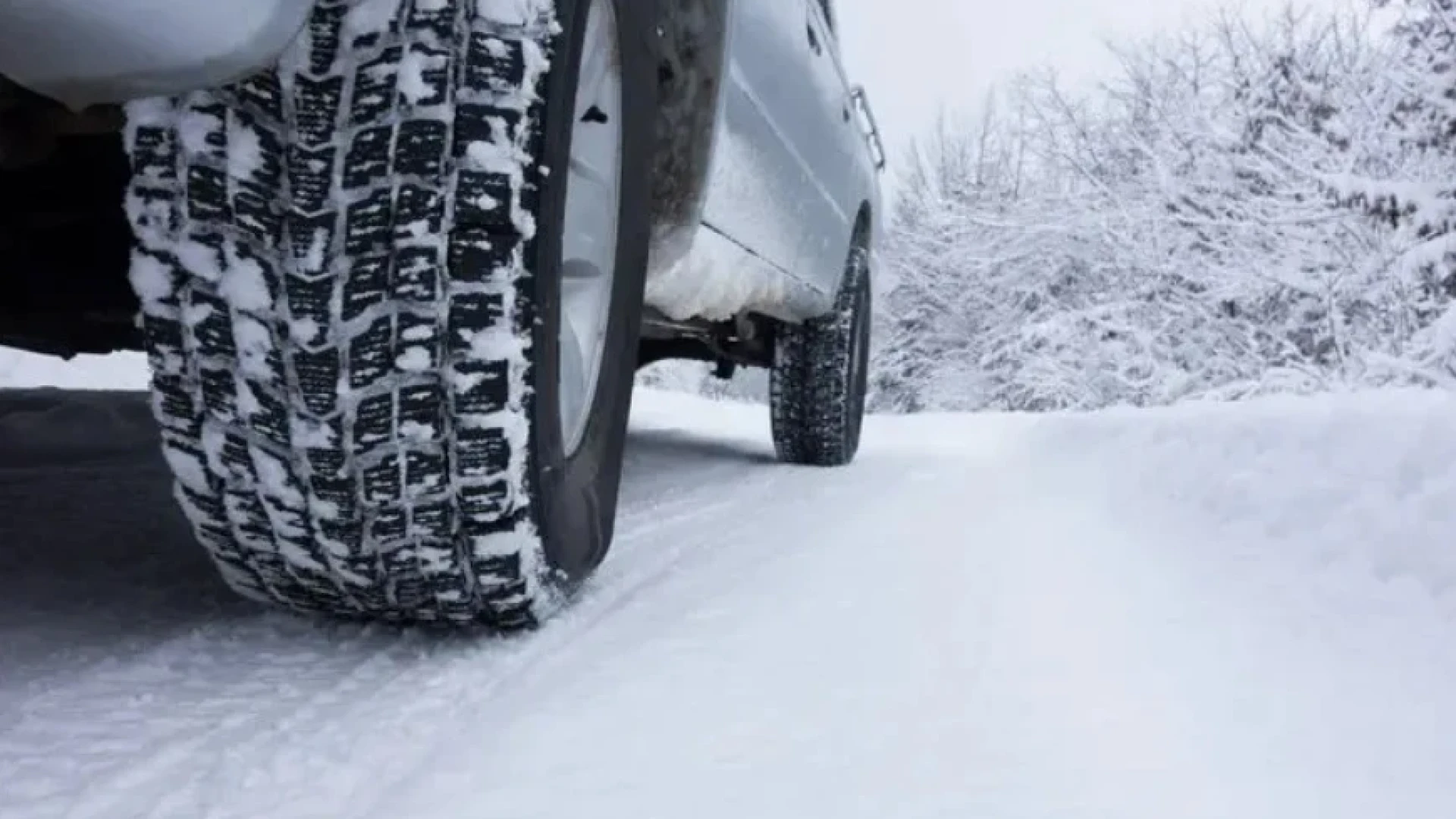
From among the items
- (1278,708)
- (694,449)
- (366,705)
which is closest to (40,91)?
(366,705)

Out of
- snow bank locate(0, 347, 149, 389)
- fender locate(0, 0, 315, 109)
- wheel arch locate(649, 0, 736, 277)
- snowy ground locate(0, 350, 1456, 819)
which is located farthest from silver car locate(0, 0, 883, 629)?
snow bank locate(0, 347, 149, 389)

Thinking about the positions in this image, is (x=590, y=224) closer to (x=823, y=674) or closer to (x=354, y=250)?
(x=354, y=250)

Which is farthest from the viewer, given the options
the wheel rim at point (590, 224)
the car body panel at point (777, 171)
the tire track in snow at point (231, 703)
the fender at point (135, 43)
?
the car body panel at point (777, 171)

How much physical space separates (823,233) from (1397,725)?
2.09 m

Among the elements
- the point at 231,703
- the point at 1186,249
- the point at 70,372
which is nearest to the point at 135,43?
the point at 231,703

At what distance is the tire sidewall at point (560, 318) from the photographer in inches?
40.8

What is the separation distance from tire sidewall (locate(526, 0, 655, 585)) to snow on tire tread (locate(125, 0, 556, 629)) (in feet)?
0.09

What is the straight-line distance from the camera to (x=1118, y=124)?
15.2 metres

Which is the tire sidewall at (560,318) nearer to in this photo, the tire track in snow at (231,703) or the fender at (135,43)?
the tire track in snow at (231,703)

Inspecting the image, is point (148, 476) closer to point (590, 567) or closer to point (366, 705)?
point (590, 567)

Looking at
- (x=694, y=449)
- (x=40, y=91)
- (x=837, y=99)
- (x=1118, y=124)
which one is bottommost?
(x=694, y=449)

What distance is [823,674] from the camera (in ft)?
3.76

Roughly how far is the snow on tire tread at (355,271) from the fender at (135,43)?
11cm

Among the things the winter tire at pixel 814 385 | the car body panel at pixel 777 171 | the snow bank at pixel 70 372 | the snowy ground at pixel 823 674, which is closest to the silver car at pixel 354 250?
the snowy ground at pixel 823 674
